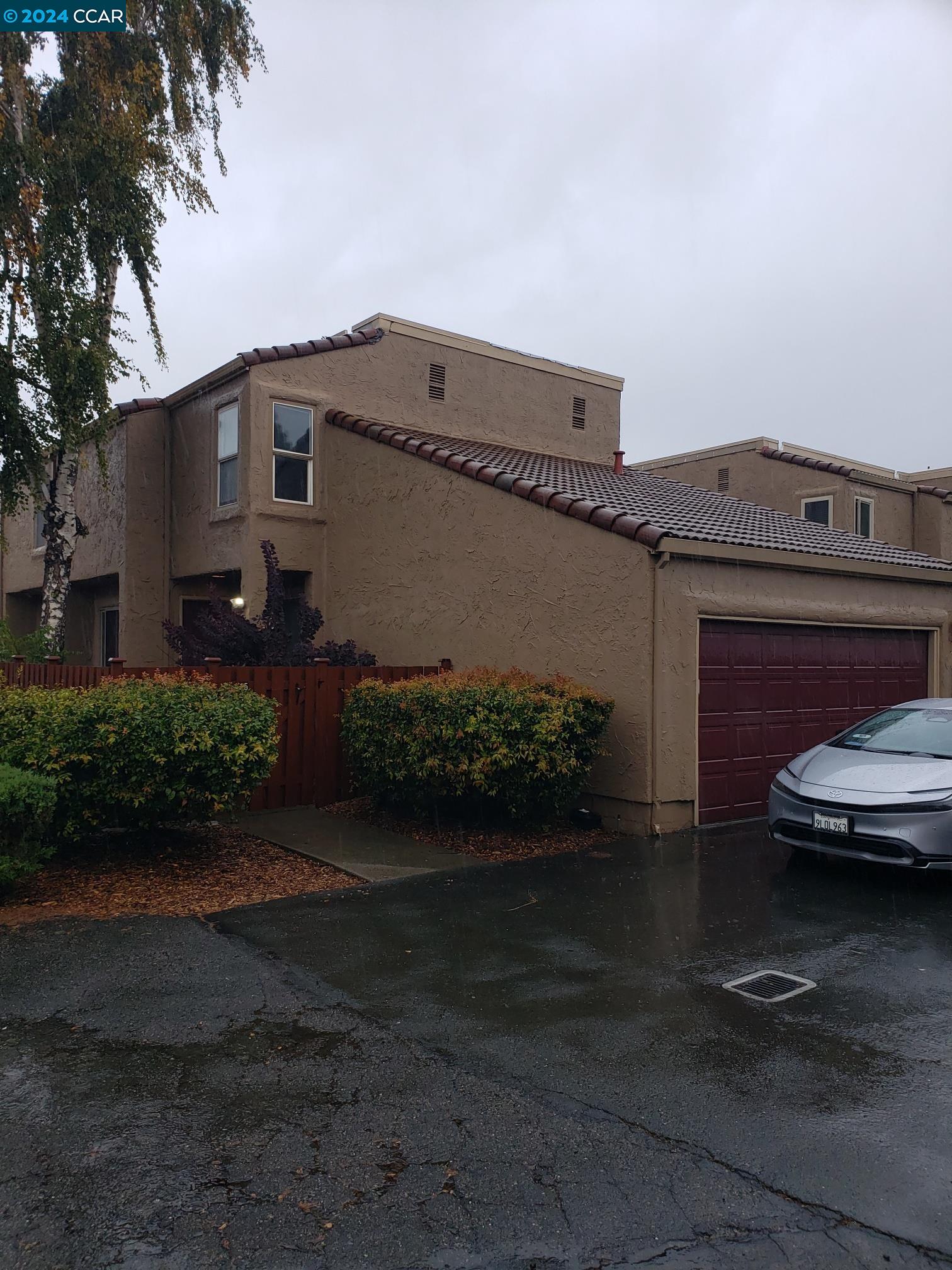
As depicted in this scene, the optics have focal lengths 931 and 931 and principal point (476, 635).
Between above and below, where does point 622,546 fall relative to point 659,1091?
above

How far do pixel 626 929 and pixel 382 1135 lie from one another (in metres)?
3.14

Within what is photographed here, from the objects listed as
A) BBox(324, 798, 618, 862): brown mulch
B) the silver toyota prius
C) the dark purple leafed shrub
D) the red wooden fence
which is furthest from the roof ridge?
BBox(324, 798, 618, 862): brown mulch

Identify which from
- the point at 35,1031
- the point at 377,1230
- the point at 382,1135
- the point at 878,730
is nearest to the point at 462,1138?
the point at 382,1135

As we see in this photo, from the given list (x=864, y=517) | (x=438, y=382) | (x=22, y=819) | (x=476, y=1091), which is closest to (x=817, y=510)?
(x=864, y=517)

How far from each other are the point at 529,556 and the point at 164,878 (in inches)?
214

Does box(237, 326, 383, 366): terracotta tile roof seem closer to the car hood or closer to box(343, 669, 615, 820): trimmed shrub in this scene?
box(343, 669, 615, 820): trimmed shrub

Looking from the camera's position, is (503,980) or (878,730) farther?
(878,730)

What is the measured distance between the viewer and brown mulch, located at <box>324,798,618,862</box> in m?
8.75

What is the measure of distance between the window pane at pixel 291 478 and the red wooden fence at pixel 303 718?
4695 millimetres

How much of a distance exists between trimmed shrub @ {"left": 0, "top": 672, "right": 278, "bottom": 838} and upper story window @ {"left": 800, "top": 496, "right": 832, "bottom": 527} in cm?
1579

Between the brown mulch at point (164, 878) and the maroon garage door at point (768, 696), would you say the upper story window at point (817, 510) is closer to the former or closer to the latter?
the maroon garage door at point (768, 696)

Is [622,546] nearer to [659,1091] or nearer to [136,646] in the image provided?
[659,1091]

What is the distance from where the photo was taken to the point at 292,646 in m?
12.2

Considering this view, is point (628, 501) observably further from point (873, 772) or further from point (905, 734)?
point (873, 772)
